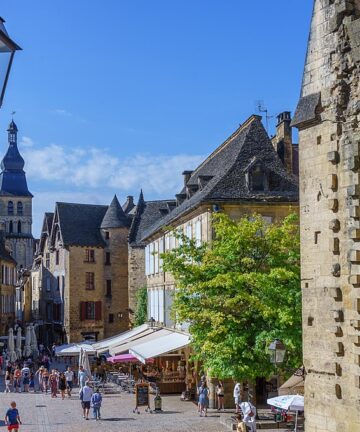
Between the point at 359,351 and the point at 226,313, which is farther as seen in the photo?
the point at 226,313

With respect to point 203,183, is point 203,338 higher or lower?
lower

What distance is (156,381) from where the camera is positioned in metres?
32.5

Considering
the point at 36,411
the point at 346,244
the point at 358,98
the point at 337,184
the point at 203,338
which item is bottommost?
the point at 36,411

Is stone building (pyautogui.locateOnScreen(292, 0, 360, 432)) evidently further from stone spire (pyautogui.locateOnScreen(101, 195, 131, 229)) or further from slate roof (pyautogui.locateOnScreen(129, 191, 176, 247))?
stone spire (pyautogui.locateOnScreen(101, 195, 131, 229))

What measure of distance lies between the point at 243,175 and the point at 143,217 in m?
27.4

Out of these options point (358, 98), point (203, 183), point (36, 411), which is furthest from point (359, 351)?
point (203, 183)

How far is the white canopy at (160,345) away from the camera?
28344 millimetres

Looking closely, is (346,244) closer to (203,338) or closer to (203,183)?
(203,338)

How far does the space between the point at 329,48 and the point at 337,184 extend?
2.32m

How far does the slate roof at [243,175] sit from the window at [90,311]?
24752mm

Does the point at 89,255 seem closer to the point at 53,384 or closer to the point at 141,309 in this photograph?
the point at 141,309

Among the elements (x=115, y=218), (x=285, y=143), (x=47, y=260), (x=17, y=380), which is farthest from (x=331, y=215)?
(x=47, y=260)

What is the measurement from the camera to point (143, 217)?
187 feet

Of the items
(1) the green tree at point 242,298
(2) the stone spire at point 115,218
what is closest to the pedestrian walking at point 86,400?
(1) the green tree at point 242,298
